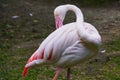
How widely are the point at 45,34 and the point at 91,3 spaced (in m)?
2.79

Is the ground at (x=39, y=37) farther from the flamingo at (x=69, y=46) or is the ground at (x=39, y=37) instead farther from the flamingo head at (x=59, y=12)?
the flamingo head at (x=59, y=12)

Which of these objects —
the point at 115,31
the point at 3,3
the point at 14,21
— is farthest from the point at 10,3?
the point at 115,31

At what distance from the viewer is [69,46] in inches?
166

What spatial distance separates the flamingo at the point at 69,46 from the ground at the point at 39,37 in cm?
156

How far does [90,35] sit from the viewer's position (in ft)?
13.2

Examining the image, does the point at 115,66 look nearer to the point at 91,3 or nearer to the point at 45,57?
the point at 45,57

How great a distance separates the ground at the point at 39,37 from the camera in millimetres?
6016

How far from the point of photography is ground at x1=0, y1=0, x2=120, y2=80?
6016mm

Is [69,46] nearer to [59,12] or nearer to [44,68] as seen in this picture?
[59,12]

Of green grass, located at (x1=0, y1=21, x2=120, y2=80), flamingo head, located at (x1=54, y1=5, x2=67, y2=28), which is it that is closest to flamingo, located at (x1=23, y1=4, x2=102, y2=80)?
flamingo head, located at (x1=54, y1=5, x2=67, y2=28)

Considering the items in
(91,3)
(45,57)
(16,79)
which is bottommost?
(16,79)

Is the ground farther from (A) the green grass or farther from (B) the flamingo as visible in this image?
(B) the flamingo

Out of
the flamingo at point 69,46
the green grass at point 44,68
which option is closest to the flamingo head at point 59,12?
the flamingo at point 69,46

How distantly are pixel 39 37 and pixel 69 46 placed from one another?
3674 mm
